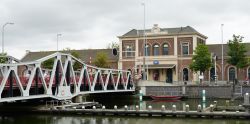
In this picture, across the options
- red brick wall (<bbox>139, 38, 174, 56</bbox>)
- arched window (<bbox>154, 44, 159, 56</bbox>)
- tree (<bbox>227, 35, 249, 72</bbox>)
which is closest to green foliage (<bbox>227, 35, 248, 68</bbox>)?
tree (<bbox>227, 35, 249, 72</bbox>)

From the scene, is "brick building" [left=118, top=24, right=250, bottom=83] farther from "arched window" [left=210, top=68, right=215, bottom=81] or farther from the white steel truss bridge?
Answer: the white steel truss bridge

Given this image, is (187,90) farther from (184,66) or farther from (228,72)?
(228,72)

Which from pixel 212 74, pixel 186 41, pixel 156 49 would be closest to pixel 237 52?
pixel 212 74

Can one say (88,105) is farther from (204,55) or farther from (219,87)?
(204,55)

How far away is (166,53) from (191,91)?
51.4 feet

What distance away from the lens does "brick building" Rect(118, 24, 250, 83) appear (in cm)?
7675

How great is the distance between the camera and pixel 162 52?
7912 cm

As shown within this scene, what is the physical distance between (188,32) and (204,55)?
→ 9198mm

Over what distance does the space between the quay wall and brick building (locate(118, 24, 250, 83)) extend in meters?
9.69

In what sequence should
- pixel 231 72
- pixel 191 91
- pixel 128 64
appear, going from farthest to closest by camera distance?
pixel 128 64
pixel 231 72
pixel 191 91

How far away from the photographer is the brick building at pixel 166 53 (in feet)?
252

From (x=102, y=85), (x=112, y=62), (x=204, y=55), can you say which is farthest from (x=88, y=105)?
(x=112, y=62)

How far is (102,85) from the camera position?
175ft

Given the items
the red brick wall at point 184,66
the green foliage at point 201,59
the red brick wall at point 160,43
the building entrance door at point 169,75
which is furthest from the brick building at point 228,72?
the red brick wall at point 160,43
